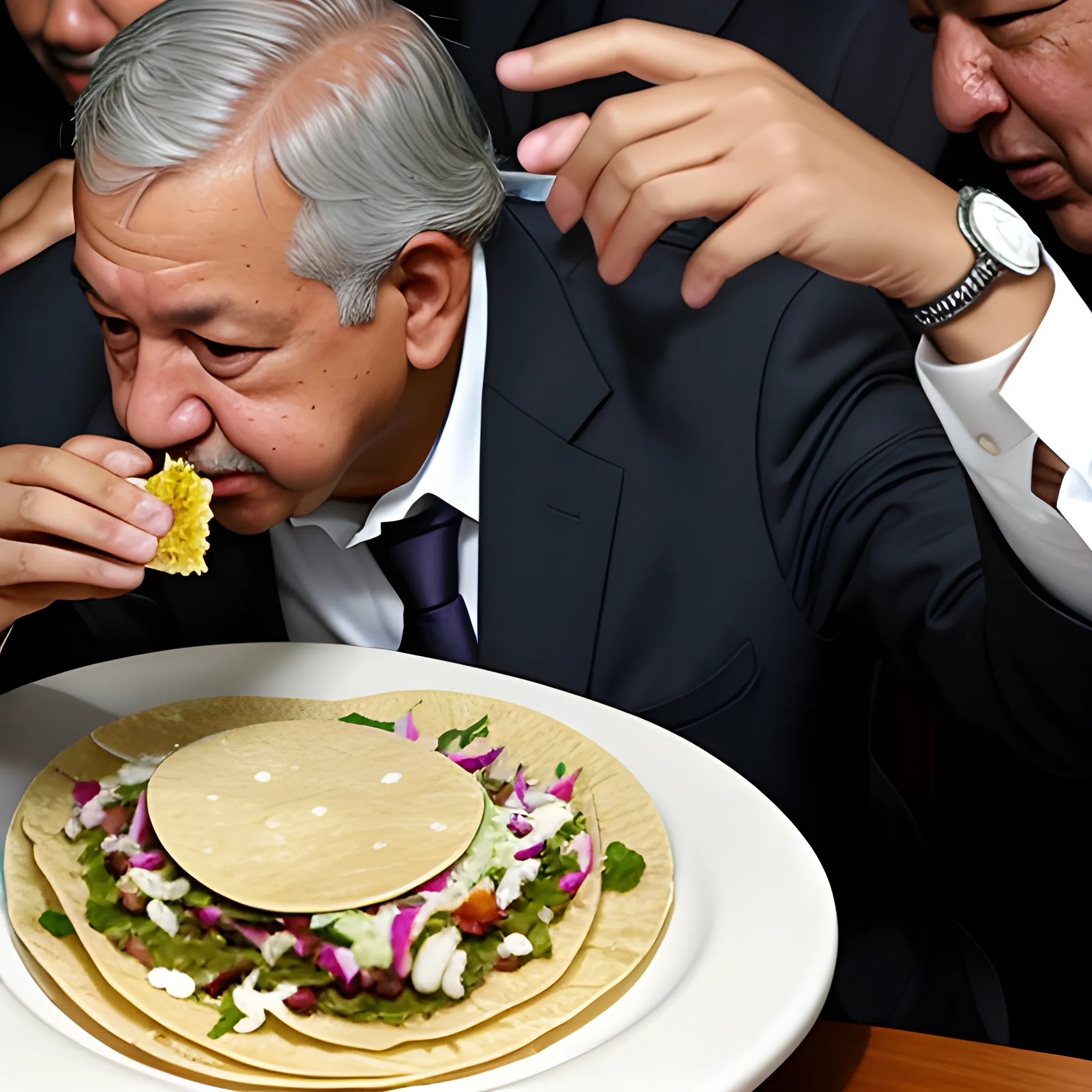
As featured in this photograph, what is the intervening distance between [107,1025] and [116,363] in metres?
0.89

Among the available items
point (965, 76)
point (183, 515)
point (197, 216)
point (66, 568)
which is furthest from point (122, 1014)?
point (965, 76)

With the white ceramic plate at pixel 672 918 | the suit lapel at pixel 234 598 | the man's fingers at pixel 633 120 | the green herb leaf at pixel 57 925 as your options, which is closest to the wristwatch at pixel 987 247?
the man's fingers at pixel 633 120

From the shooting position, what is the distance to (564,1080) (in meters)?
0.96

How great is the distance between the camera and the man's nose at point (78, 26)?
2.10 meters

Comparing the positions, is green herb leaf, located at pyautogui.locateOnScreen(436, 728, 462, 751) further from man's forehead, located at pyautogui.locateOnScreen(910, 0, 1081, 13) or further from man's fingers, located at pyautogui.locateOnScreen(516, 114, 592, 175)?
man's forehead, located at pyautogui.locateOnScreen(910, 0, 1081, 13)

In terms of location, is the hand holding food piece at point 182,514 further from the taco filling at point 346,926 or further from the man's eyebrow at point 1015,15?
the man's eyebrow at point 1015,15

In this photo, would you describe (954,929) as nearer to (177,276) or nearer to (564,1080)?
(564,1080)

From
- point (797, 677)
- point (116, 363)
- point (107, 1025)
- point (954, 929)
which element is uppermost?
point (116, 363)

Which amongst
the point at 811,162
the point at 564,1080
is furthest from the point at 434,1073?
the point at 811,162

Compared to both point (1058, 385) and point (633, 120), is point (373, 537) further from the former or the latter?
point (1058, 385)

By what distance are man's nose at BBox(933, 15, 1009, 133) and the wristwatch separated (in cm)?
40

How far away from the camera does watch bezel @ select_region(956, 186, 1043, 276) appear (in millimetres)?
1298

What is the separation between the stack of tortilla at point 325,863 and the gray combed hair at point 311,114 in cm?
59

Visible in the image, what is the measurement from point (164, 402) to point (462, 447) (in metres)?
0.54
